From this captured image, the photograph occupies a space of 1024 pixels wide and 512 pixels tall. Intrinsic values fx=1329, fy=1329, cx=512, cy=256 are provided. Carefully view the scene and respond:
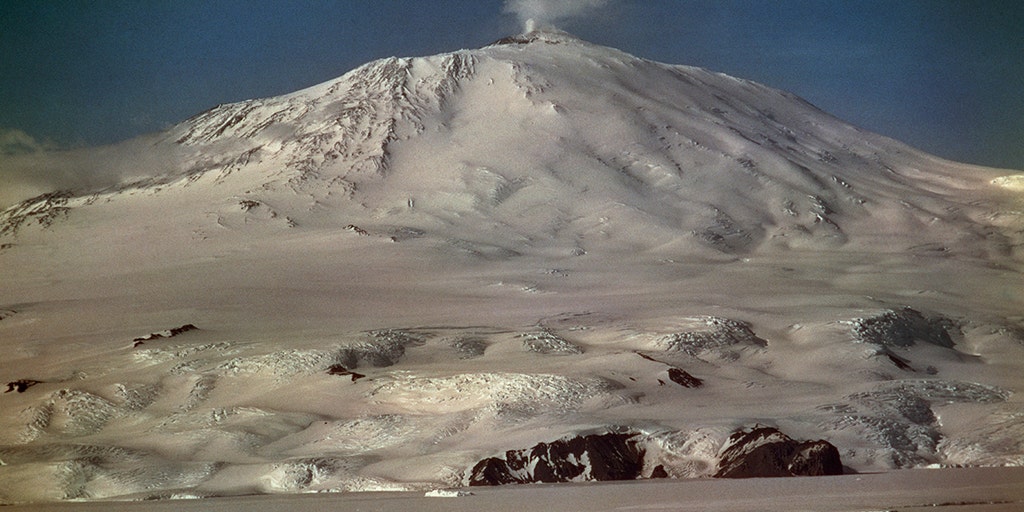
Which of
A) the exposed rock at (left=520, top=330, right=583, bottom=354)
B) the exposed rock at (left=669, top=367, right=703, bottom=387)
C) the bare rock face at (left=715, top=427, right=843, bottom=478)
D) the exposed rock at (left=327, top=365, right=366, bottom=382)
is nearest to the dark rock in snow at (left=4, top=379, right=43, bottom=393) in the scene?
the exposed rock at (left=327, top=365, right=366, bottom=382)

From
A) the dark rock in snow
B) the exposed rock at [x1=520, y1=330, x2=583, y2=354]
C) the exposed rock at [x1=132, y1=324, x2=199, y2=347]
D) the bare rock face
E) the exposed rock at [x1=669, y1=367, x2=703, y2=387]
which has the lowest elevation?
the bare rock face

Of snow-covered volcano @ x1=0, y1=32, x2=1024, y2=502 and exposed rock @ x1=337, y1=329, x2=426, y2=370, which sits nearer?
snow-covered volcano @ x1=0, y1=32, x2=1024, y2=502

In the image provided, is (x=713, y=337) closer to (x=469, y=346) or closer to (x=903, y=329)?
(x=903, y=329)

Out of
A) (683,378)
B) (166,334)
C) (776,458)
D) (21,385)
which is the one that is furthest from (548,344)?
(776,458)

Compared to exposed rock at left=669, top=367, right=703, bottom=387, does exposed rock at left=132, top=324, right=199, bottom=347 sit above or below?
above

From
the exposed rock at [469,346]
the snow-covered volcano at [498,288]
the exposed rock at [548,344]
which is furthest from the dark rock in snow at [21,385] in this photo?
the exposed rock at [548,344]

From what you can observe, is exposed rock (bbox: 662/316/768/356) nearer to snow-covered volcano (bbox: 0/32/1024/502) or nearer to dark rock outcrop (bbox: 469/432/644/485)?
snow-covered volcano (bbox: 0/32/1024/502)

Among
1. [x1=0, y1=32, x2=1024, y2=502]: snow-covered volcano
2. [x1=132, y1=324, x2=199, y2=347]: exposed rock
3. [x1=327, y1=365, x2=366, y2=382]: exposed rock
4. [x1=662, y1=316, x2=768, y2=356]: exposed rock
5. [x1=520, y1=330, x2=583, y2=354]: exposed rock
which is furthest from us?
[x1=132, y1=324, x2=199, y2=347]: exposed rock
